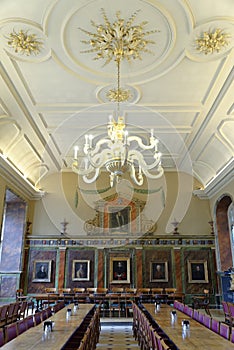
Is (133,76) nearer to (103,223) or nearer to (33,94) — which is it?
(33,94)

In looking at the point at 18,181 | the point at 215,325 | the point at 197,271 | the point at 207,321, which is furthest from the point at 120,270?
the point at 215,325

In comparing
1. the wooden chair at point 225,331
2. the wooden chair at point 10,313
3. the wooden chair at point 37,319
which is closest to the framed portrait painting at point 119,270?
the wooden chair at point 10,313

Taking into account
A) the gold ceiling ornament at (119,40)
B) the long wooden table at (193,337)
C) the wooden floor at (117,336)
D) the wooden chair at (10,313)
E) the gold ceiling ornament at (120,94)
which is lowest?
the wooden floor at (117,336)

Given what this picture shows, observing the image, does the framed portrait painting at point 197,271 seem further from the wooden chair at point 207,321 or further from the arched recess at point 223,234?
the wooden chair at point 207,321

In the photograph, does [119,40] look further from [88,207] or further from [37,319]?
[88,207]

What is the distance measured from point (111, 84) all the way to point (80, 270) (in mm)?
7850

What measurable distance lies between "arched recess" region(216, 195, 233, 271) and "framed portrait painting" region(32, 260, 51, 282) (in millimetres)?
6981

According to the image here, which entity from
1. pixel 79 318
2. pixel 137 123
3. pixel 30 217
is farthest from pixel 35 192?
pixel 79 318

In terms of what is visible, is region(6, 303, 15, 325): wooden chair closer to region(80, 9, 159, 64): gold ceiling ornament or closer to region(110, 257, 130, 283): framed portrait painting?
region(110, 257, 130, 283): framed portrait painting

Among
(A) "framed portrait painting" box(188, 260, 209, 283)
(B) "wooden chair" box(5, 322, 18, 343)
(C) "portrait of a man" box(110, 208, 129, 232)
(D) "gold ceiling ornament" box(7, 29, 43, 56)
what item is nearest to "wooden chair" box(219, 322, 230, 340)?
(B) "wooden chair" box(5, 322, 18, 343)

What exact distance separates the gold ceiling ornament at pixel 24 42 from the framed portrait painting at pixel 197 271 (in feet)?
32.8

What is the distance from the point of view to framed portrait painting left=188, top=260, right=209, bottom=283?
481 inches

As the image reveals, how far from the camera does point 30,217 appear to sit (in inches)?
536

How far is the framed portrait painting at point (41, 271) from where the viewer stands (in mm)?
12250
